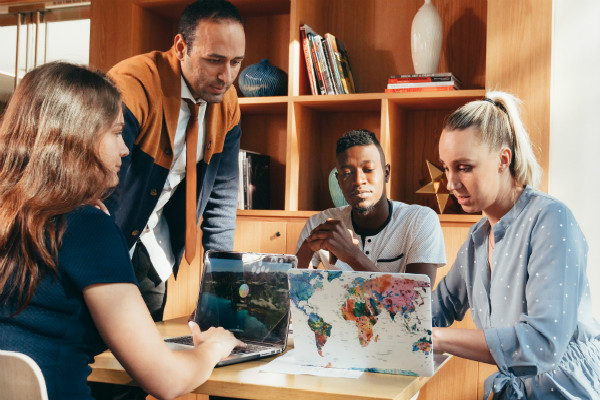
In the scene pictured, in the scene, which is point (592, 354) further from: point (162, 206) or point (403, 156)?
point (403, 156)

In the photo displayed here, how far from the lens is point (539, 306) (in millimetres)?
1356

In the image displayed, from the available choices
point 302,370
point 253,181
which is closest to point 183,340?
point 302,370

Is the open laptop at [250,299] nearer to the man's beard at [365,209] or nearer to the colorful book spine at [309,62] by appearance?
the man's beard at [365,209]

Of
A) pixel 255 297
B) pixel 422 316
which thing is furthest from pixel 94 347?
pixel 422 316

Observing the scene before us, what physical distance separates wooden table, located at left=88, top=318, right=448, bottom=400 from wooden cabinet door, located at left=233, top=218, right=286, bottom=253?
157 centimetres

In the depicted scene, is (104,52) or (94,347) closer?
(94,347)

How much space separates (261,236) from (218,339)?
1597 mm

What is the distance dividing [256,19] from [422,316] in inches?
98.1

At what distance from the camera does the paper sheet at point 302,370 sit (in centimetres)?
131

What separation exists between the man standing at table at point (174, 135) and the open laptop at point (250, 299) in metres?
0.50

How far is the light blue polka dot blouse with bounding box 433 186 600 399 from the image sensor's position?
4.41ft

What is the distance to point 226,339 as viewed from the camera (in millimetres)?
1419

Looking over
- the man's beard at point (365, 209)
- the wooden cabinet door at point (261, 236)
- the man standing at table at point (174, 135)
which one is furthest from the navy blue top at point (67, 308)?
the wooden cabinet door at point (261, 236)

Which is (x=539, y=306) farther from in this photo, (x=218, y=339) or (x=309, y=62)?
(x=309, y=62)
